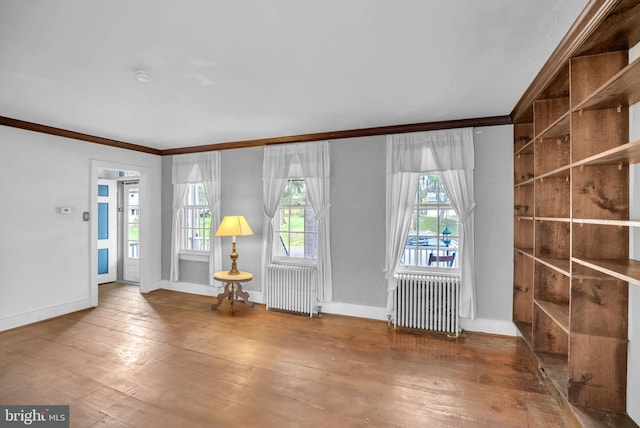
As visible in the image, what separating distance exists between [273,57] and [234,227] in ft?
9.48

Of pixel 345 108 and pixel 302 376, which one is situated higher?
pixel 345 108

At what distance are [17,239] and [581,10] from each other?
19.8 ft

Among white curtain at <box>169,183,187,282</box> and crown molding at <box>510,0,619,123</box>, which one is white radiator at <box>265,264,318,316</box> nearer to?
white curtain at <box>169,183,187,282</box>

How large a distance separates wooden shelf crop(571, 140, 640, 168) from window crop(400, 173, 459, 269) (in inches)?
79.0

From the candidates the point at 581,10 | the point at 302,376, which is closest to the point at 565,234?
the point at 581,10

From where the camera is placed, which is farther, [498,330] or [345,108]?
[498,330]

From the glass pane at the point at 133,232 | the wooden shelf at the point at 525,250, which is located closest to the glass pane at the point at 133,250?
the glass pane at the point at 133,232

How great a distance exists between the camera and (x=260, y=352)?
338 cm

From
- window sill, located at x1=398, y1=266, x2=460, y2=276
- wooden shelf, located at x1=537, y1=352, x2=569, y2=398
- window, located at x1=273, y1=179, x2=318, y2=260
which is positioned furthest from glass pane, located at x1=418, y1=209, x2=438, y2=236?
wooden shelf, located at x1=537, y1=352, x2=569, y2=398

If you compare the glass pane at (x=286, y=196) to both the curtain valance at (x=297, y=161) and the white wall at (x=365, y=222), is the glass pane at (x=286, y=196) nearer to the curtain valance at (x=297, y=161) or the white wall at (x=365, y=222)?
the curtain valance at (x=297, y=161)

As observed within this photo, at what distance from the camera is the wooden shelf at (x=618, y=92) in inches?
62.6

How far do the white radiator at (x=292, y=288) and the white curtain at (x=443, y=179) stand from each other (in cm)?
109

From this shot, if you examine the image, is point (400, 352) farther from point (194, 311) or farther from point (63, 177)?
point (63, 177)

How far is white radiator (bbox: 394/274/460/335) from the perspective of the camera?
3.85 m
